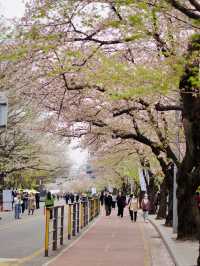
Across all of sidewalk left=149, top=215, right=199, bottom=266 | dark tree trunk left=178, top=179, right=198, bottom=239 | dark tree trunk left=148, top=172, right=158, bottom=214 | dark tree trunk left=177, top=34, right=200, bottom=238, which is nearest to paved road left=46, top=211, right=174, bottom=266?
sidewalk left=149, top=215, right=199, bottom=266

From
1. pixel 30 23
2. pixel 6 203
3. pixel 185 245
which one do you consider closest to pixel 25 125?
pixel 6 203

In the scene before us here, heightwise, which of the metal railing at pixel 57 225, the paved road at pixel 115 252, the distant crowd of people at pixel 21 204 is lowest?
the paved road at pixel 115 252

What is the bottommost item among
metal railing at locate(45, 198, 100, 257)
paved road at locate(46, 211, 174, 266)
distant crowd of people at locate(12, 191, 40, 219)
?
paved road at locate(46, 211, 174, 266)

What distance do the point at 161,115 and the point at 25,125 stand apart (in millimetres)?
14565

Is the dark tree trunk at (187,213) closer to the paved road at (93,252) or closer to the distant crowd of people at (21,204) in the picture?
the paved road at (93,252)

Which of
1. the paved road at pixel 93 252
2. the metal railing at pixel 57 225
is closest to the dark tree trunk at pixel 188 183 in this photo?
the paved road at pixel 93 252

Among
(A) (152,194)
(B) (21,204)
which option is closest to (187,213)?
(B) (21,204)

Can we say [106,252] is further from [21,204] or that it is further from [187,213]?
[21,204]

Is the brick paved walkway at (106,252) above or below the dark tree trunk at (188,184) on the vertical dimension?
below

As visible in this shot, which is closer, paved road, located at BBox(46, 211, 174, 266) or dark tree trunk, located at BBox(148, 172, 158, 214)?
paved road, located at BBox(46, 211, 174, 266)

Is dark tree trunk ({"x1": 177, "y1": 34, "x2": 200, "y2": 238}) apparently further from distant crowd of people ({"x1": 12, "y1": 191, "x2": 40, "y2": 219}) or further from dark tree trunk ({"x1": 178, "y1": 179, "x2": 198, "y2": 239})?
distant crowd of people ({"x1": 12, "y1": 191, "x2": 40, "y2": 219})

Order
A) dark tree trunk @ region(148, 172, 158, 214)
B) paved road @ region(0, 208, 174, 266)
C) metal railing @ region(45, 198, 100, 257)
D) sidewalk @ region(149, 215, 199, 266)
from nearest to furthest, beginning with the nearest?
sidewalk @ region(149, 215, 199, 266) → paved road @ region(0, 208, 174, 266) → metal railing @ region(45, 198, 100, 257) → dark tree trunk @ region(148, 172, 158, 214)

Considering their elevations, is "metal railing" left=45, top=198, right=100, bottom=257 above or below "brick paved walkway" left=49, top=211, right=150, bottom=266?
above

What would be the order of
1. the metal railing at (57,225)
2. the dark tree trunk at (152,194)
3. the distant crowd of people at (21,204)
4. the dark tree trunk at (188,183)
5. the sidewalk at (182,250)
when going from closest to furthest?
1. the sidewalk at (182,250)
2. the metal railing at (57,225)
3. the dark tree trunk at (188,183)
4. the distant crowd of people at (21,204)
5. the dark tree trunk at (152,194)
